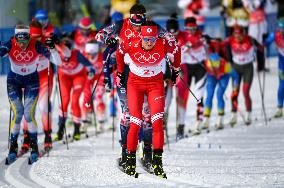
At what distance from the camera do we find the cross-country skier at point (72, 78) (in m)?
17.0

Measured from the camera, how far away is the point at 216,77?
18344mm

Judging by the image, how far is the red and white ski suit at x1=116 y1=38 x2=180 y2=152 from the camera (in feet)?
40.8

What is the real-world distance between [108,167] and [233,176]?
204 centimetres

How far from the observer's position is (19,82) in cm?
1430

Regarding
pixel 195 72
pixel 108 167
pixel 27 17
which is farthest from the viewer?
pixel 27 17

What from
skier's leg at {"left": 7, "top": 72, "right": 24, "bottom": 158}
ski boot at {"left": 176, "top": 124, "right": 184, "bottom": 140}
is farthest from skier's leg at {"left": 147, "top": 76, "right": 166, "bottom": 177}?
ski boot at {"left": 176, "top": 124, "right": 184, "bottom": 140}

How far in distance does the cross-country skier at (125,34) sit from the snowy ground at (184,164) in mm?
601

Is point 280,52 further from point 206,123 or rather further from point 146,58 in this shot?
point 146,58

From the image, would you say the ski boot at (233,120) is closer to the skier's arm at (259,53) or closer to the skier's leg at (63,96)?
the skier's arm at (259,53)

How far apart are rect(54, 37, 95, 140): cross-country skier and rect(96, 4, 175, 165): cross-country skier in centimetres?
338

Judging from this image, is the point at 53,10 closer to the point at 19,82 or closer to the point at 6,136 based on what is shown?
the point at 6,136

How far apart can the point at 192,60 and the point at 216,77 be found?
0.99 metres

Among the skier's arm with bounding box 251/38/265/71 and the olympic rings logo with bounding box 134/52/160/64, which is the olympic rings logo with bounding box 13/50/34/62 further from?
the skier's arm with bounding box 251/38/265/71

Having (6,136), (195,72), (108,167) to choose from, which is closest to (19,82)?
(108,167)
